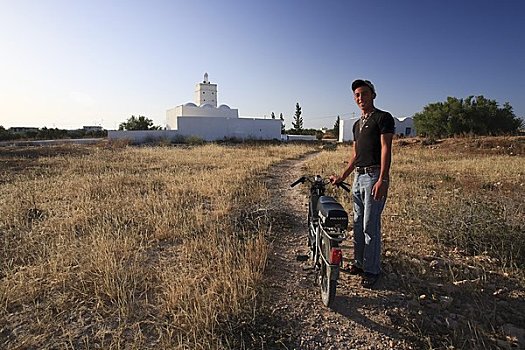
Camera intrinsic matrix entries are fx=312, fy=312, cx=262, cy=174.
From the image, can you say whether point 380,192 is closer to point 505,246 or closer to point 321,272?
point 321,272

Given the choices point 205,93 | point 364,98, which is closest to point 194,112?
point 205,93

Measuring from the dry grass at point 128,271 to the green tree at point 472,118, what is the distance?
102ft

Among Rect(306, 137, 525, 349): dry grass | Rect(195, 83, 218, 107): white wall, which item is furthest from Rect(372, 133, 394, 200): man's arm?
Rect(195, 83, 218, 107): white wall

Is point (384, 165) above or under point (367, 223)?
above

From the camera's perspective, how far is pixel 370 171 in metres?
3.07

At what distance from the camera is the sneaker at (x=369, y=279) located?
3.13 meters

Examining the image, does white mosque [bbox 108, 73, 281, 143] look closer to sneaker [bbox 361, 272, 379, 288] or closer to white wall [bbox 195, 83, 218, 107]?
white wall [bbox 195, 83, 218, 107]

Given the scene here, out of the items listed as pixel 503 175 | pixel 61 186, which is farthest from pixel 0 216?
pixel 503 175

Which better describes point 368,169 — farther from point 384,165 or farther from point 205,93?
point 205,93

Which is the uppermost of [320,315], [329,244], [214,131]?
[214,131]

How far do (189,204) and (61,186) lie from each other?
13.8ft

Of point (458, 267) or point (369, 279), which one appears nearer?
point (369, 279)

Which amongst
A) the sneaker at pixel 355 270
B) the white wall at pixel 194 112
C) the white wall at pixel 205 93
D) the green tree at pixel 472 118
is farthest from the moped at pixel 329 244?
the white wall at pixel 205 93

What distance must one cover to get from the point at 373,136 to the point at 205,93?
168 feet
